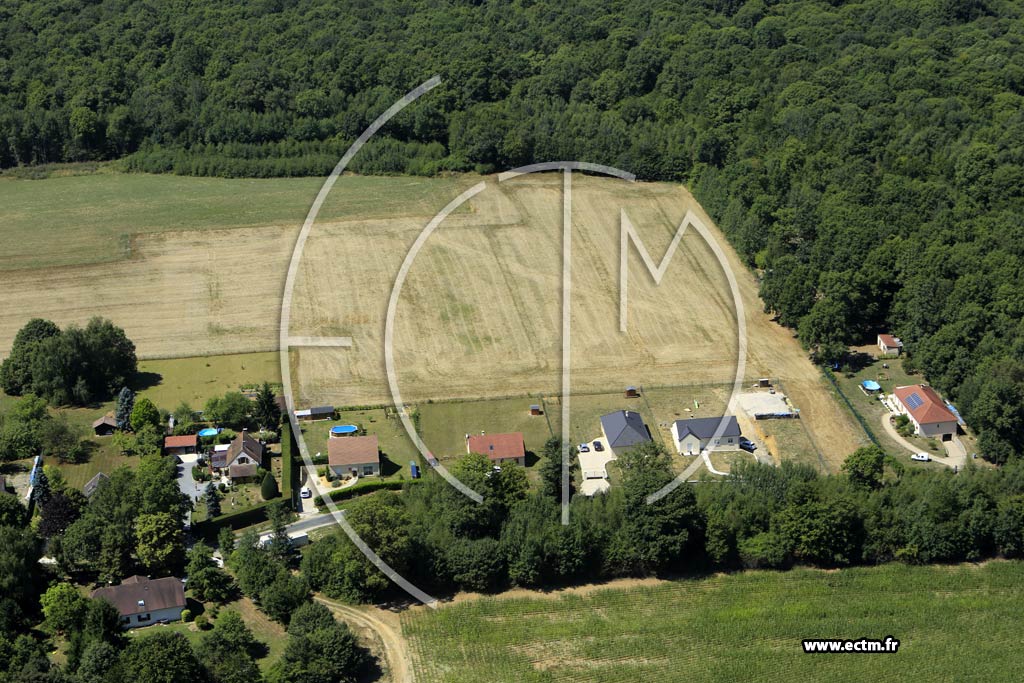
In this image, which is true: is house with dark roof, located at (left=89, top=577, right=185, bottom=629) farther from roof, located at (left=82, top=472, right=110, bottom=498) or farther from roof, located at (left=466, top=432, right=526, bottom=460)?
roof, located at (left=466, top=432, right=526, bottom=460)

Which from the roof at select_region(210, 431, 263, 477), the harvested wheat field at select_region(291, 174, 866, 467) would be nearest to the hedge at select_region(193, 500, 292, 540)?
the roof at select_region(210, 431, 263, 477)

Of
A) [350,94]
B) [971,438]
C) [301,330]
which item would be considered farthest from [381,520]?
[350,94]

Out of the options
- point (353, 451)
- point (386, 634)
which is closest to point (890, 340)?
A: point (353, 451)

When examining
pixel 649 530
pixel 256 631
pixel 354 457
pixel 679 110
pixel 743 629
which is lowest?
pixel 743 629

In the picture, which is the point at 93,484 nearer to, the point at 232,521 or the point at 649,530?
the point at 232,521

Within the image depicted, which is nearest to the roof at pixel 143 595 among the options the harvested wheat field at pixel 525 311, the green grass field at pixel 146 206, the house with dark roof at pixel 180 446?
the house with dark roof at pixel 180 446

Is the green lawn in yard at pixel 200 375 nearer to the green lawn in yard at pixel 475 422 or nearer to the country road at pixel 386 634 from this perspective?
the green lawn in yard at pixel 475 422
